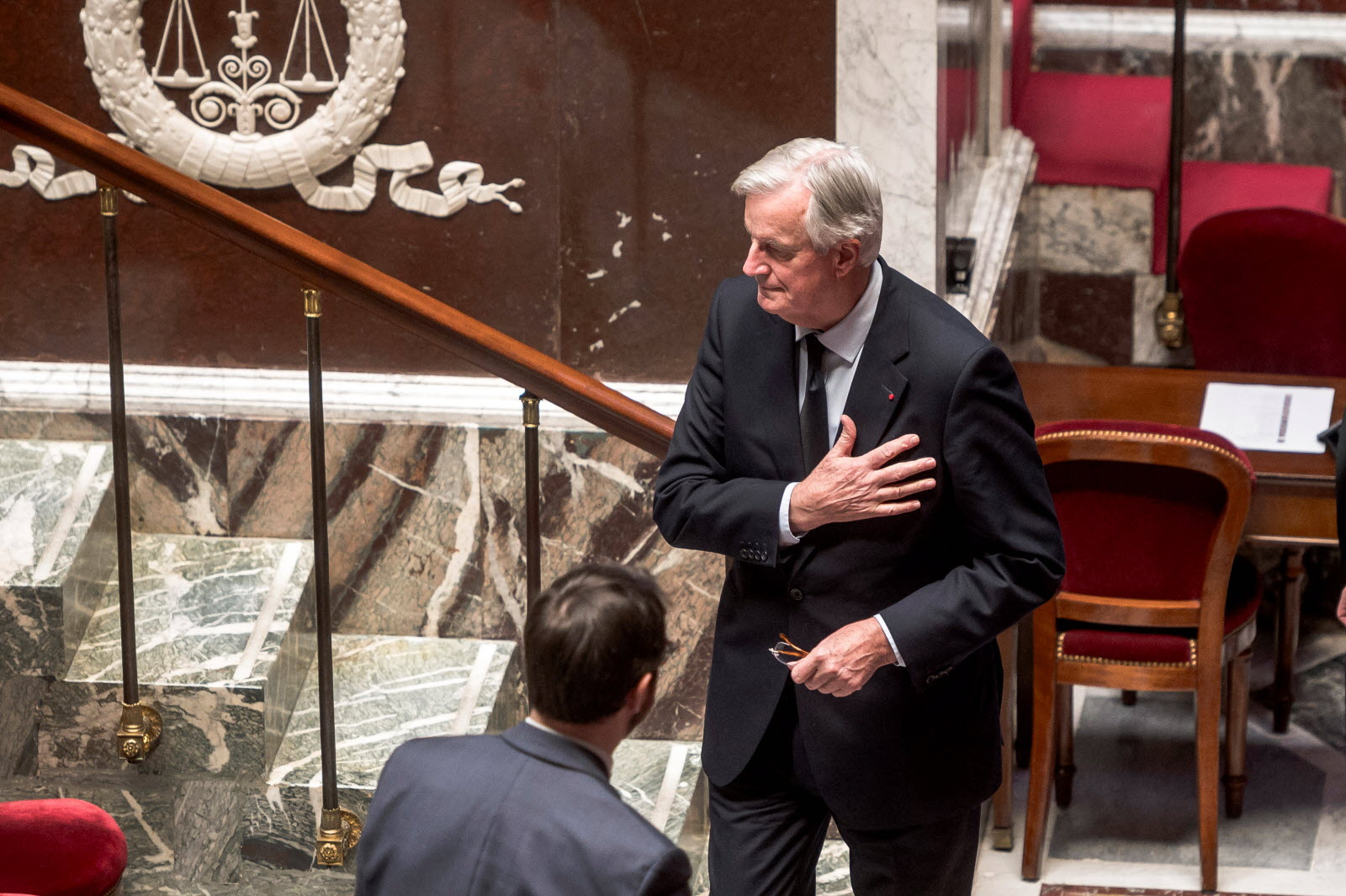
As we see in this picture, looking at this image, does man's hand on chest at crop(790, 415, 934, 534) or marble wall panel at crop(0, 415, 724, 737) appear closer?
man's hand on chest at crop(790, 415, 934, 534)

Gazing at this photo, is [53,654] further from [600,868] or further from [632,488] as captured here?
[600,868]

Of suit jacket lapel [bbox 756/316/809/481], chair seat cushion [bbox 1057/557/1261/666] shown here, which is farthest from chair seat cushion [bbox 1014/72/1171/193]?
suit jacket lapel [bbox 756/316/809/481]

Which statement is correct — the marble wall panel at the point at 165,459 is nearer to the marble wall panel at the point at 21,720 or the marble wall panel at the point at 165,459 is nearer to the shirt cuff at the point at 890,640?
the marble wall panel at the point at 21,720

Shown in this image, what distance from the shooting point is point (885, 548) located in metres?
2.12

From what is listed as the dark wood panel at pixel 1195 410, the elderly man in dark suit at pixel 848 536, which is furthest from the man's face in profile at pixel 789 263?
the dark wood panel at pixel 1195 410

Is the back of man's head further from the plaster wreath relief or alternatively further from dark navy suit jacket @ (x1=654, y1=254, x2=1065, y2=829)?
the plaster wreath relief

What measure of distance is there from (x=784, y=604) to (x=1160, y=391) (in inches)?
107

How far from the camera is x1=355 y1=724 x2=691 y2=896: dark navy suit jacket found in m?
1.54

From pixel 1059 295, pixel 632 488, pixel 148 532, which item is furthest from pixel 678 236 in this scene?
pixel 1059 295

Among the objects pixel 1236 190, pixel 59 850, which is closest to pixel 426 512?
pixel 59 850

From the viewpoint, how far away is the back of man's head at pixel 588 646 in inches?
64.0

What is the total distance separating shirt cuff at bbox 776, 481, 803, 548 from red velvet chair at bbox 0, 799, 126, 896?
1195 millimetres

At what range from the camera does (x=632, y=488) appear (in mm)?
3451

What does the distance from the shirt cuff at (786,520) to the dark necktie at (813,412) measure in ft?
0.23
